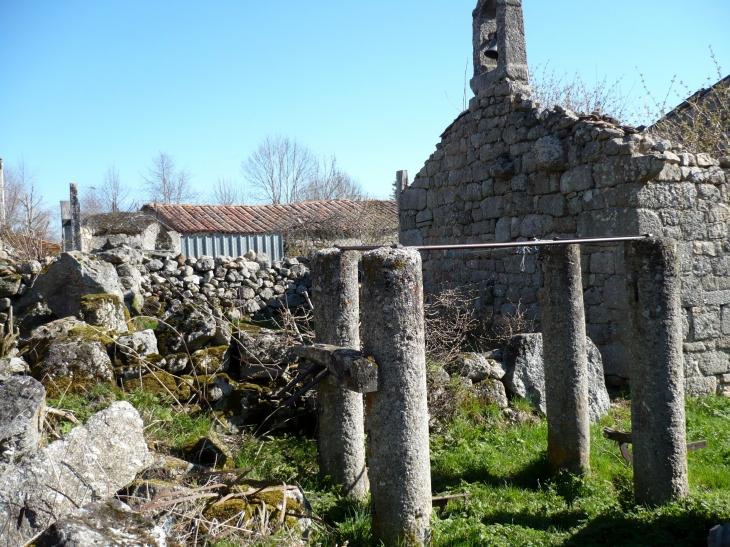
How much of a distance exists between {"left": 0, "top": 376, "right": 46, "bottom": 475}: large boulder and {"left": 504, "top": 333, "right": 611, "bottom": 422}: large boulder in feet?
15.7

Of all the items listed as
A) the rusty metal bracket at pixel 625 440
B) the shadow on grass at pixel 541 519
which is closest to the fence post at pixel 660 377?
the rusty metal bracket at pixel 625 440

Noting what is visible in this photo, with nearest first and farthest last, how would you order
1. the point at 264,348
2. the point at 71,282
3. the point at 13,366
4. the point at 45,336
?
1. the point at 13,366
2. the point at 45,336
3. the point at 264,348
4. the point at 71,282

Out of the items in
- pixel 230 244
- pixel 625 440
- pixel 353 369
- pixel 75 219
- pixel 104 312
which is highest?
pixel 75 219

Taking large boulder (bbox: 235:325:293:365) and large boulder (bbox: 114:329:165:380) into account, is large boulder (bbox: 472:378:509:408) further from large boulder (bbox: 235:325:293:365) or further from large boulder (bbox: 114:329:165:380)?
large boulder (bbox: 114:329:165:380)

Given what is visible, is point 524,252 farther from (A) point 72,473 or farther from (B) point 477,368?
(A) point 72,473

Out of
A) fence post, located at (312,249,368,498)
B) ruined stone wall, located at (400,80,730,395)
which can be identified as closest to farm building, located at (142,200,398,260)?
ruined stone wall, located at (400,80,730,395)

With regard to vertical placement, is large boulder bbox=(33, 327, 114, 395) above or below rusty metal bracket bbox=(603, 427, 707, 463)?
above

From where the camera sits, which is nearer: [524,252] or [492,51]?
[524,252]

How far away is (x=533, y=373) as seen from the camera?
7074 millimetres

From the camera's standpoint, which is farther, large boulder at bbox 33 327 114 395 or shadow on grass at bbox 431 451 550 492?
large boulder at bbox 33 327 114 395

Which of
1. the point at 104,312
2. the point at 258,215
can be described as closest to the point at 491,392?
the point at 104,312

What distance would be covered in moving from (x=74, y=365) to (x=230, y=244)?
1072 cm

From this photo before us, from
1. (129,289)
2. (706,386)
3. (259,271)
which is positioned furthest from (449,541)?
(259,271)

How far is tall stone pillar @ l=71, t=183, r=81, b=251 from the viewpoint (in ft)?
43.8
